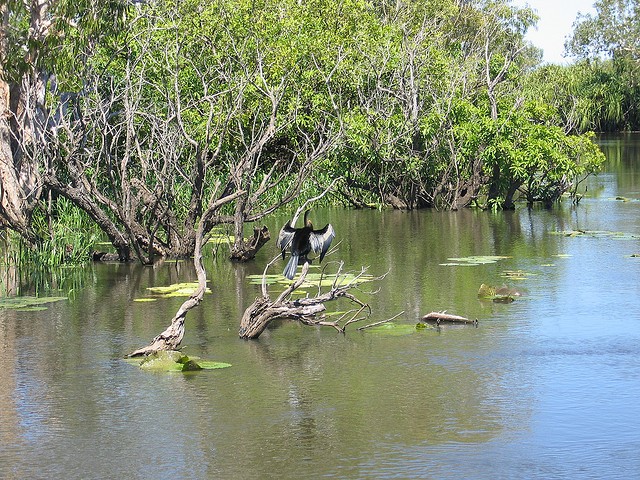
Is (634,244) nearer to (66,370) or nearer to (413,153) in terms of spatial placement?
(413,153)

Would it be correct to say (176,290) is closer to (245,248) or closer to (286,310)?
(245,248)

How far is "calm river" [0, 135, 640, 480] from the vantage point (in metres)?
6.92

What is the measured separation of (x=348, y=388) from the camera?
8.58m

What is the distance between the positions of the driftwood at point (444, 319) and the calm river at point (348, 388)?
0.62ft

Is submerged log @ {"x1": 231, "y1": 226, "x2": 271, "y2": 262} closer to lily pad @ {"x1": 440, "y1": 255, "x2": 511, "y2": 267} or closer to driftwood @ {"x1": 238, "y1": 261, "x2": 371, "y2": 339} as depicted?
lily pad @ {"x1": 440, "y1": 255, "x2": 511, "y2": 267}

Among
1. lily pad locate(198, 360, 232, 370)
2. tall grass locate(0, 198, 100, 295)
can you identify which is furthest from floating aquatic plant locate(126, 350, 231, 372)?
tall grass locate(0, 198, 100, 295)

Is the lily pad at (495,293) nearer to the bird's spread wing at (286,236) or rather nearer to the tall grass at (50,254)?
the bird's spread wing at (286,236)

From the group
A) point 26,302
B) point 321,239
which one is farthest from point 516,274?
point 26,302

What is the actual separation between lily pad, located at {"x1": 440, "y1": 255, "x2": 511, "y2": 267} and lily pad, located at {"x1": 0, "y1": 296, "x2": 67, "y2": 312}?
5165mm

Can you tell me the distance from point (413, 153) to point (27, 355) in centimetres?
1446

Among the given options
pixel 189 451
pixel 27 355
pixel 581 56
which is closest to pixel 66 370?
pixel 27 355

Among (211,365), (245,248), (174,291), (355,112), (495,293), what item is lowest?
(211,365)

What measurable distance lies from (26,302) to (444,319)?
4902 millimetres

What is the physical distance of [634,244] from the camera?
657 inches
